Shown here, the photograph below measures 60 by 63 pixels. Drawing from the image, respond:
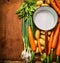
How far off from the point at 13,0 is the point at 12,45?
351 millimetres

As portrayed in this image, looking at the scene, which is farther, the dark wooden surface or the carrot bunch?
the dark wooden surface

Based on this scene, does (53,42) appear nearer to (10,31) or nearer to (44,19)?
(44,19)

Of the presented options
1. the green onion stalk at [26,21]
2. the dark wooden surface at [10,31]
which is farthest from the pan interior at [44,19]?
the dark wooden surface at [10,31]

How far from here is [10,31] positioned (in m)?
1.74

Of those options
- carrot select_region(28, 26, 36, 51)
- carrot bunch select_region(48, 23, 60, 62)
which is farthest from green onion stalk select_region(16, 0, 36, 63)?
carrot bunch select_region(48, 23, 60, 62)

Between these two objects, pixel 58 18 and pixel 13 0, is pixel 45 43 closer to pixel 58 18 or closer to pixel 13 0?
pixel 58 18

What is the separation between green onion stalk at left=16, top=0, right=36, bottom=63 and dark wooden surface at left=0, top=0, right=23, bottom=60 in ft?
0.18

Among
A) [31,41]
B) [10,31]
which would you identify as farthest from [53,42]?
[10,31]

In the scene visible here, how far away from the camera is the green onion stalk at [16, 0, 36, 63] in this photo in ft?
5.38

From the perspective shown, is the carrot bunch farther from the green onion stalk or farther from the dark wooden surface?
the dark wooden surface

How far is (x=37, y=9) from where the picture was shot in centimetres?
166

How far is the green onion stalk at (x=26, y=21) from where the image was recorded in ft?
5.38

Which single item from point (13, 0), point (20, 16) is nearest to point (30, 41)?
point (20, 16)

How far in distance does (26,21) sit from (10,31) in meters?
0.16
